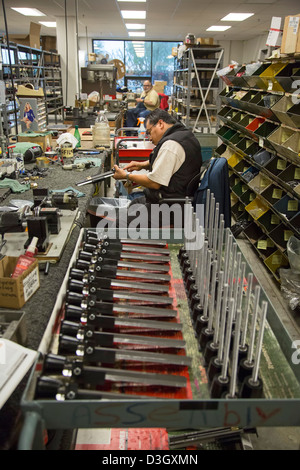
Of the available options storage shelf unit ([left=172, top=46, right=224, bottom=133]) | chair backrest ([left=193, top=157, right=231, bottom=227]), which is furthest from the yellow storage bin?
storage shelf unit ([left=172, top=46, right=224, bottom=133])

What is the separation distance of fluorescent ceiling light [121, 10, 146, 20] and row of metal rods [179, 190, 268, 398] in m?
8.49

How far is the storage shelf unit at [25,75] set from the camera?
462cm

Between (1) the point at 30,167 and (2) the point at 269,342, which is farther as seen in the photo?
(1) the point at 30,167

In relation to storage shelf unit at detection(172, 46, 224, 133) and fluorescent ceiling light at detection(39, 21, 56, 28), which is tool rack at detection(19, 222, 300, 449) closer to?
storage shelf unit at detection(172, 46, 224, 133)

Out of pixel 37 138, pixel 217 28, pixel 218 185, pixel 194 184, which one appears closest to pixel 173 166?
pixel 194 184

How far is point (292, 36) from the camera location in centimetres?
288

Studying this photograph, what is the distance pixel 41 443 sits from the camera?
85 cm

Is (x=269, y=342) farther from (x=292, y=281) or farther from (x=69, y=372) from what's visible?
(x=292, y=281)

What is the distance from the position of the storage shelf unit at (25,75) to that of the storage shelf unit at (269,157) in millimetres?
2300

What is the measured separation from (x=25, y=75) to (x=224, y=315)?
6.05 meters

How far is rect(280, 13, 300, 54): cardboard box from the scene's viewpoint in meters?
2.83

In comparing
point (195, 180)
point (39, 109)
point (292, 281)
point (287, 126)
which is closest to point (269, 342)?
point (195, 180)

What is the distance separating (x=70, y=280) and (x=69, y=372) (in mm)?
407

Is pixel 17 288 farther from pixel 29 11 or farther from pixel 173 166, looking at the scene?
pixel 29 11
